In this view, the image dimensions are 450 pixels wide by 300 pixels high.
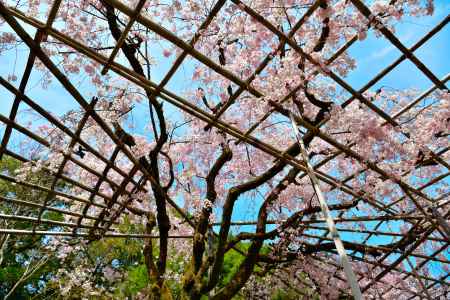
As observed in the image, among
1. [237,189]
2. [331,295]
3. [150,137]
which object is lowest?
[331,295]

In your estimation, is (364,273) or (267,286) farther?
(267,286)

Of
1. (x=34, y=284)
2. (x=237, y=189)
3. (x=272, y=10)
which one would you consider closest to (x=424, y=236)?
(x=237, y=189)

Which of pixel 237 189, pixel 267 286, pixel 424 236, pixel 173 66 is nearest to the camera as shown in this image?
pixel 173 66

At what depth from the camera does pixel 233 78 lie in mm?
2766

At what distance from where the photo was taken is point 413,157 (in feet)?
14.8

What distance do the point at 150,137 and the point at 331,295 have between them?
4.29 metres

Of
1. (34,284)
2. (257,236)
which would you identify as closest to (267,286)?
(257,236)

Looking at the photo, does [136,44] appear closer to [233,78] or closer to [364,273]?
[233,78]

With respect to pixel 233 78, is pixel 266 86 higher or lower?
higher

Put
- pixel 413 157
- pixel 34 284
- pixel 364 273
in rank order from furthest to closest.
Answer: pixel 34 284 → pixel 364 273 → pixel 413 157

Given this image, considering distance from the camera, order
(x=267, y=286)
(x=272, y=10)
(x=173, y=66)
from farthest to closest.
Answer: (x=267, y=286), (x=272, y=10), (x=173, y=66)

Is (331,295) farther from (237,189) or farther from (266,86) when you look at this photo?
(266,86)

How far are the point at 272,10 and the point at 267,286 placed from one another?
607 centimetres

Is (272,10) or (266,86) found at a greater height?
(272,10)
